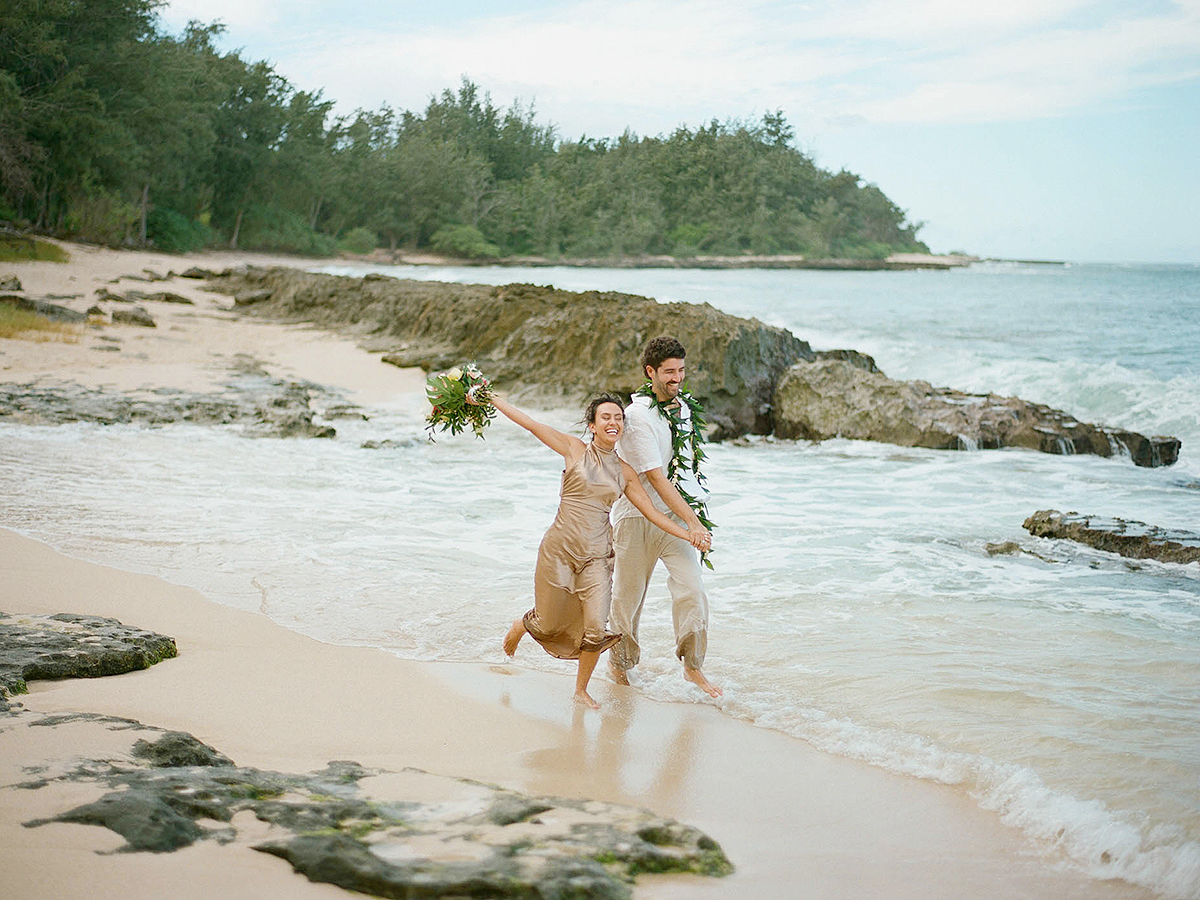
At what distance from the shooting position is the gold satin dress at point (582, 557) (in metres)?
5.16

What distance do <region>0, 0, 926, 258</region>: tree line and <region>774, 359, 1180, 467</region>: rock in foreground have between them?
28.8m

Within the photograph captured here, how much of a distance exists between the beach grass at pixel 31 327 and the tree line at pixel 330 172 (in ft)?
53.4

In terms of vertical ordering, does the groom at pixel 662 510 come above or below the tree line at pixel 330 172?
below

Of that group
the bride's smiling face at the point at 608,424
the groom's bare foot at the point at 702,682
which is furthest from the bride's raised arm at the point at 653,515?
the groom's bare foot at the point at 702,682

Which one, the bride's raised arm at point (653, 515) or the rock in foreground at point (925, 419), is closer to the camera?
the bride's raised arm at point (653, 515)

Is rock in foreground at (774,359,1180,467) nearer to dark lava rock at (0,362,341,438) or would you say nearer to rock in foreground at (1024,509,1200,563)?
rock in foreground at (1024,509,1200,563)

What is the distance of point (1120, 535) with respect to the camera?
28.3ft

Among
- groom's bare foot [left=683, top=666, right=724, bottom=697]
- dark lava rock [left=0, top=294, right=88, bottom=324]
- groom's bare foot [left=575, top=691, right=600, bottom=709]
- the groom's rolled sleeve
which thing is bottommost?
groom's bare foot [left=575, top=691, right=600, bottom=709]

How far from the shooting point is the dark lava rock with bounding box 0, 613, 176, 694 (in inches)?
179

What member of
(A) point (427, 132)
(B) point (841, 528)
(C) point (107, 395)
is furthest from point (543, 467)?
(A) point (427, 132)

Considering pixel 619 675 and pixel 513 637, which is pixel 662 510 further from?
pixel 513 637

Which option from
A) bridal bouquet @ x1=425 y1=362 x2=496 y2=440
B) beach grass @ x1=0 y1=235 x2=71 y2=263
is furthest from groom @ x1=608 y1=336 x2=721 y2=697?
beach grass @ x1=0 y1=235 x2=71 y2=263

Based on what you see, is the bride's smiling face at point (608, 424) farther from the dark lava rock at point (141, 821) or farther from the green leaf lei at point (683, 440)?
the dark lava rock at point (141, 821)

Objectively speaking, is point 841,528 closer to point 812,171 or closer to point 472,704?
point 472,704
